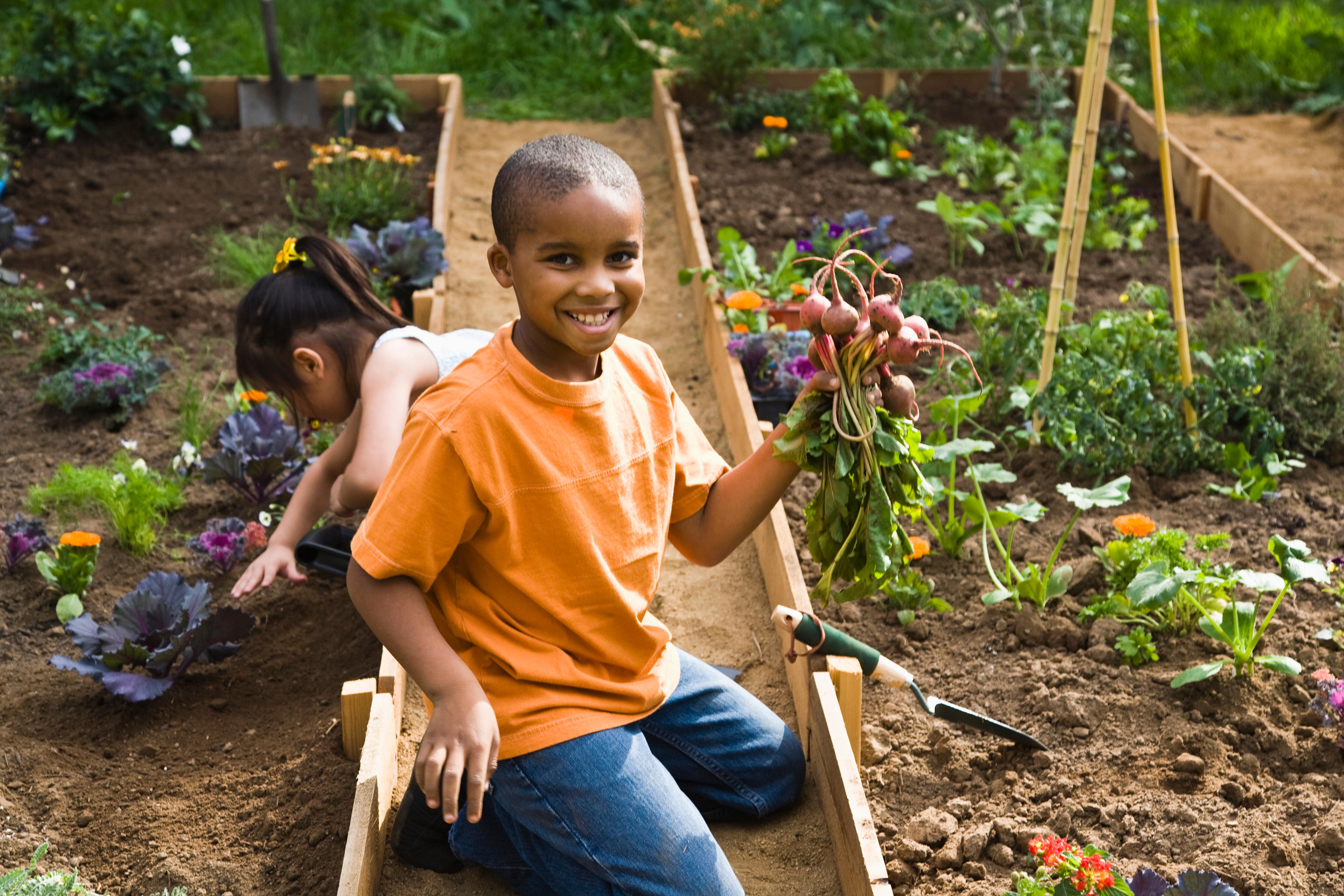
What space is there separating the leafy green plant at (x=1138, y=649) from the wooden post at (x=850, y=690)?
76 centimetres

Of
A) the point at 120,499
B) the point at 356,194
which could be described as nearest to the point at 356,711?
the point at 120,499

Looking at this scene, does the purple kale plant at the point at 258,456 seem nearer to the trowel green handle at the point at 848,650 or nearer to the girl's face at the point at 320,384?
the girl's face at the point at 320,384

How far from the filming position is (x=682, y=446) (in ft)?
7.63

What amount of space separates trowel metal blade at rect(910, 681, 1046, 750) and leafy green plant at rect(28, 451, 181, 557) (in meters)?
2.24

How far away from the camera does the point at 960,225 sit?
202 inches

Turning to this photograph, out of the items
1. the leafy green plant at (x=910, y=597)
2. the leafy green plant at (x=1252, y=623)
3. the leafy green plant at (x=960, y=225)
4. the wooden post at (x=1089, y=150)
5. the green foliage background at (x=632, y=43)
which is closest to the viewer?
the leafy green plant at (x=1252, y=623)

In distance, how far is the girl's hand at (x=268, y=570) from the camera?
2811 mm

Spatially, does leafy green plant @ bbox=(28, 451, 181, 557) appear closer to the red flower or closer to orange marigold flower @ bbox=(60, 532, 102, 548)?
orange marigold flower @ bbox=(60, 532, 102, 548)

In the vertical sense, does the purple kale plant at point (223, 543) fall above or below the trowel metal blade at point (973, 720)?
below

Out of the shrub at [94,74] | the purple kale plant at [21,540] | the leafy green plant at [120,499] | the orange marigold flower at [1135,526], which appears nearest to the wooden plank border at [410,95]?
the shrub at [94,74]

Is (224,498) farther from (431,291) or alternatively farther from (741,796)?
(741,796)

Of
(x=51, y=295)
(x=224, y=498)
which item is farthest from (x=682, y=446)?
(x=51, y=295)

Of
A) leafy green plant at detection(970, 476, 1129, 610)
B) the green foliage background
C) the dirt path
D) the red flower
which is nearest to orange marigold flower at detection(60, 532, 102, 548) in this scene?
leafy green plant at detection(970, 476, 1129, 610)

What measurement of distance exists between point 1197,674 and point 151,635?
237 cm
